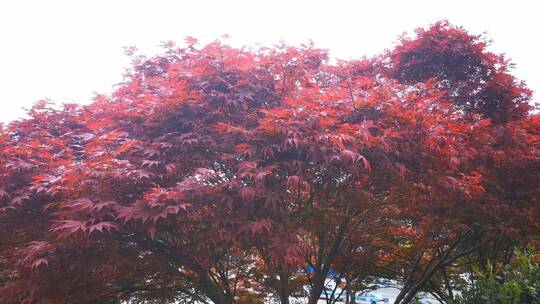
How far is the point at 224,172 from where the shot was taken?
3725mm

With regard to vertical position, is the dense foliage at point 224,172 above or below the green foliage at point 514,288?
above

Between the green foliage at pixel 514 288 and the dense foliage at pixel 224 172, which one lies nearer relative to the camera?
the dense foliage at pixel 224 172

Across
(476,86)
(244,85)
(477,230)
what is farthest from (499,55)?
(244,85)

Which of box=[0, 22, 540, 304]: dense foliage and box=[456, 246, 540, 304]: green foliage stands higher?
box=[0, 22, 540, 304]: dense foliage

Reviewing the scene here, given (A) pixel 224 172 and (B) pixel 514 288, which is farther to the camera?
(A) pixel 224 172

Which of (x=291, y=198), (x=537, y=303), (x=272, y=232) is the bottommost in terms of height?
(x=537, y=303)

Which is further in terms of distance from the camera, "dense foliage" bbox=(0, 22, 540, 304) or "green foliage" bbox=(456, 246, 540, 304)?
"green foliage" bbox=(456, 246, 540, 304)

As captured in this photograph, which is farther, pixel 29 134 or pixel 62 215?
pixel 29 134

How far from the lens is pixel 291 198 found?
339 cm

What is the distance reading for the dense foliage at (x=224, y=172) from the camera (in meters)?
3.16

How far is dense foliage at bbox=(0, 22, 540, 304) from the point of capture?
10.4ft

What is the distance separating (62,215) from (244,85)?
2.10m

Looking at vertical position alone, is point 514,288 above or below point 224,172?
below

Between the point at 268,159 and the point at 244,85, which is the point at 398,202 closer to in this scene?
the point at 268,159
